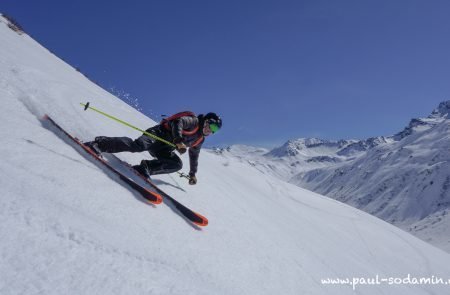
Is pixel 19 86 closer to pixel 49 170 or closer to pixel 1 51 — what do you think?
pixel 1 51

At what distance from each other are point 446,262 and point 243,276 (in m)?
14.3

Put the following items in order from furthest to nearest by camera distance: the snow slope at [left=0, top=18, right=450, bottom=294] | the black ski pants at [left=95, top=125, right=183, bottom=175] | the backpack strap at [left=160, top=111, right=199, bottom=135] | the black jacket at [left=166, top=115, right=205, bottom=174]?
the backpack strap at [left=160, top=111, right=199, bottom=135] → the black jacket at [left=166, top=115, right=205, bottom=174] → the black ski pants at [left=95, top=125, right=183, bottom=175] → the snow slope at [left=0, top=18, right=450, bottom=294]

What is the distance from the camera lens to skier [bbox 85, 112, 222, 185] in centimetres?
850

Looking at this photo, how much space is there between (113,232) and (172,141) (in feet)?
14.5

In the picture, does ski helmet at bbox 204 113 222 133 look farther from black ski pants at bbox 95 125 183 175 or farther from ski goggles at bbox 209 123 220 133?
black ski pants at bbox 95 125 183 175

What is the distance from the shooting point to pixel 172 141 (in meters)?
9.22

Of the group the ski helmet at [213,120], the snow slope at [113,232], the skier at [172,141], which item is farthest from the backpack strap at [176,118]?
the snow slope at [113,232]

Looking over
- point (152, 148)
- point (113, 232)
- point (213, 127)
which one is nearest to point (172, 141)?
point (152, 148)

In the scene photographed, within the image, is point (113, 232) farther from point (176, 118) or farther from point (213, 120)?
point (213, 120)

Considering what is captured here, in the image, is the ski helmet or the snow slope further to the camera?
the ski helmet

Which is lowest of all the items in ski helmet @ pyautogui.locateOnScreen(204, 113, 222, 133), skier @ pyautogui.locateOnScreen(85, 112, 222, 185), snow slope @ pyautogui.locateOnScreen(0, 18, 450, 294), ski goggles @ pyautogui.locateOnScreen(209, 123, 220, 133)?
snow slope @ pyautogui.locateOnScreen(0, 18, 450, 294)

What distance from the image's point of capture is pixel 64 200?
16.8ft

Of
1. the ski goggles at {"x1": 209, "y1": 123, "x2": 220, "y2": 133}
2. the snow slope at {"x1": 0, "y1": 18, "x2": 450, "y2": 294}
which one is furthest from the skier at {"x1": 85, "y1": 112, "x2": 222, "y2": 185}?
the snow slope at {"x1": 0, "y1": 18, "x2": 450, "y2": 294}

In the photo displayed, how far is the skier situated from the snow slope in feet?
1.46
